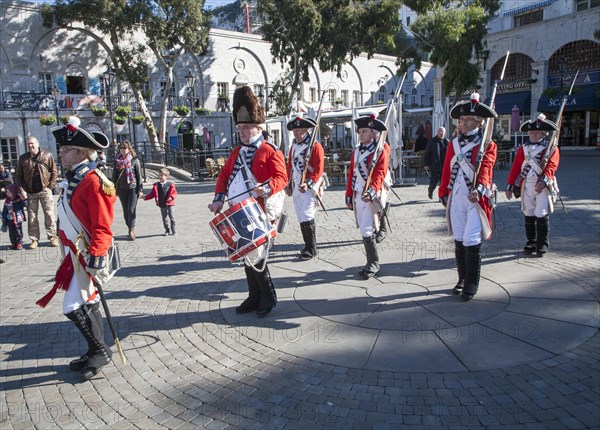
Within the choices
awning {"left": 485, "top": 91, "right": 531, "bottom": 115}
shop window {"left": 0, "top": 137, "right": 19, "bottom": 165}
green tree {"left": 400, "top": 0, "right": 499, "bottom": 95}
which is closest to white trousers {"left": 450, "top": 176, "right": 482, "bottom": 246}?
green tree {"left": 400, "top": 0, "right": 499, "bottom": 95}

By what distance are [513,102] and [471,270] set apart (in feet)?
117

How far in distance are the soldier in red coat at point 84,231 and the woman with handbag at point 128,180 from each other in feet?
19.0

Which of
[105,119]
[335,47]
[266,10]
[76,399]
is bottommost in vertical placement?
[76,399]

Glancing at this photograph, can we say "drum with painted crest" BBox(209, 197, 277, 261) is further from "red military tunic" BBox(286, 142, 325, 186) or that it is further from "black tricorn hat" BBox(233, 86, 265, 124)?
"red military tunic" BBox(286, 142, 325, 186)

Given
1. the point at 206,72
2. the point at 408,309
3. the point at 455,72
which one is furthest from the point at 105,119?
the point at 408,309

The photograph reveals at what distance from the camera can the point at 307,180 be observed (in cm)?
786

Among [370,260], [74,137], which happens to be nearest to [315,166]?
[370,260]

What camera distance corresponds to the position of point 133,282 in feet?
23.0

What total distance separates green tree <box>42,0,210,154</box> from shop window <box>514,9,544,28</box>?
23.9 meters

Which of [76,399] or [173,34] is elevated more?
[173,34]

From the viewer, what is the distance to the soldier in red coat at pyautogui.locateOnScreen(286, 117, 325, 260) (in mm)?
7801

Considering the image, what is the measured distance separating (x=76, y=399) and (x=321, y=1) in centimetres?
2350

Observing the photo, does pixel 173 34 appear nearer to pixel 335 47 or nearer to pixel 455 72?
pixel 335 47

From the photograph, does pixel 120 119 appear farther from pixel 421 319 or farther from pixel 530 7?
pixel 530 7
